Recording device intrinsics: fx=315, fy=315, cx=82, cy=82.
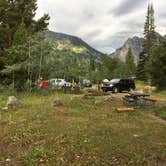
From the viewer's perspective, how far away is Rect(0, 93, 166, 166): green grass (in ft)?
25.3

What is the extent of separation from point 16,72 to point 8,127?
1846 cm

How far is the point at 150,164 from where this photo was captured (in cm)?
736

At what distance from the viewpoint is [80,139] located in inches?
372

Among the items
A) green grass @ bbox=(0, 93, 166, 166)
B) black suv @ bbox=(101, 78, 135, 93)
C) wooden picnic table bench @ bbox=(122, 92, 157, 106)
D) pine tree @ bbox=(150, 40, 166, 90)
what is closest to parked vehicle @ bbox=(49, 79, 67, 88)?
black suv @ bbox=(101, 78, 135, 93)

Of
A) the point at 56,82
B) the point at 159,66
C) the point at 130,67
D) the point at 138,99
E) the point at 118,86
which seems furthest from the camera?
the point at 130,67

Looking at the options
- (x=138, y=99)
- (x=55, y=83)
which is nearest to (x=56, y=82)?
(x=55, y=83)

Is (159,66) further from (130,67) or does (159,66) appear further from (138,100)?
(130,67)

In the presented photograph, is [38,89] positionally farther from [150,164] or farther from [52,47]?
[150,164]

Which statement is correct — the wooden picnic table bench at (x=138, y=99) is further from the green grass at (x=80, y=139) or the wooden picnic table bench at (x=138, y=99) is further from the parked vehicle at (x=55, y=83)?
the parked vehicle at (x=55, y=83)

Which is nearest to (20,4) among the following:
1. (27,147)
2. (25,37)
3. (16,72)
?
(25,37)

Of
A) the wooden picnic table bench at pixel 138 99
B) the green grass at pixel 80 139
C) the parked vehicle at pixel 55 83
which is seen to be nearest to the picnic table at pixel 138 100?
the wooden picnic table bench at pixel 138 99

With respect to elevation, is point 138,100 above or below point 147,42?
below

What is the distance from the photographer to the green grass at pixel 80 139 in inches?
303

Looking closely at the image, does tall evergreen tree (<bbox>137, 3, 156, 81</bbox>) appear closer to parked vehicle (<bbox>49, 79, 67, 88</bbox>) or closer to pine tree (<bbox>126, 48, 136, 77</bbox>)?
pine tree (<bbox>126, 48, 136, 77</bbox>)
